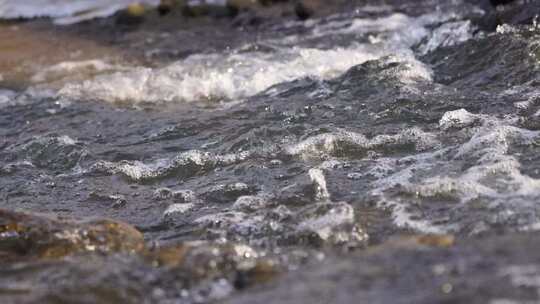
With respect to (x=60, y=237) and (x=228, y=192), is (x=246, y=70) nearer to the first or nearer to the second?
(x=228, y=192)

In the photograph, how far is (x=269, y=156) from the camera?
5.39 m

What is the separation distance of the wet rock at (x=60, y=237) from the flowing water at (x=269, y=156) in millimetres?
15

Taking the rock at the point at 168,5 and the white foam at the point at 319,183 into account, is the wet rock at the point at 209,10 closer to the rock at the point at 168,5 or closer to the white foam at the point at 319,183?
the rock at the point at 168,5

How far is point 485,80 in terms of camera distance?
6473 mm

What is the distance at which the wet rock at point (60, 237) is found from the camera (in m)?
3.59

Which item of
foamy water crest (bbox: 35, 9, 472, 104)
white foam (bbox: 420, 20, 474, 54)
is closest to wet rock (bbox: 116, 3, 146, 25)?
foamy water crest (bbox: 35, 9, 472, 104)

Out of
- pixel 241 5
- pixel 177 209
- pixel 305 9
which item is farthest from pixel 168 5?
pixel 177 209

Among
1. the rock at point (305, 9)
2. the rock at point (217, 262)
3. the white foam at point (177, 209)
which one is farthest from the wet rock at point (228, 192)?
the rock at point (305, 9)

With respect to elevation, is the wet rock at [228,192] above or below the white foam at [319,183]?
below


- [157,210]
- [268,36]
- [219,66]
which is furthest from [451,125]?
[268,36]

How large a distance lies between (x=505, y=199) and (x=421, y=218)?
412mm

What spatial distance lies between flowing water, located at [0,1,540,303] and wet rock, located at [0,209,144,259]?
0.01 m

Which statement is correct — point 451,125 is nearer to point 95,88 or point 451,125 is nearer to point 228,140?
point 228,140

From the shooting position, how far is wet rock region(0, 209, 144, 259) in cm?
359
